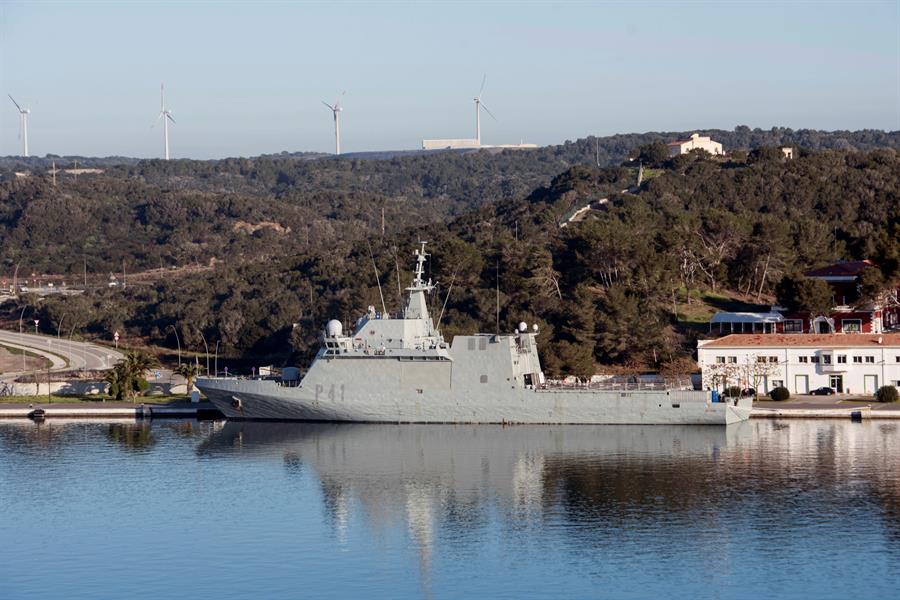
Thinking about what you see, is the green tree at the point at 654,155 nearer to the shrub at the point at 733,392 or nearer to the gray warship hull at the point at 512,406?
the shrub at the point at 733,392

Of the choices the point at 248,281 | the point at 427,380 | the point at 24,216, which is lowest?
the point at 427,380

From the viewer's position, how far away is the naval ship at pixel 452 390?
53219 mm

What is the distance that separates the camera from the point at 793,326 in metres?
64.6

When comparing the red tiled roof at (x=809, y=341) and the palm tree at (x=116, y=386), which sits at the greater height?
the red tiled roof at (x=809, y=341)

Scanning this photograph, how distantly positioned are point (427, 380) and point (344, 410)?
3.70m

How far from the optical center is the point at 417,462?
45875 millimetres

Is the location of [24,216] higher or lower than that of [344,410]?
A: higher

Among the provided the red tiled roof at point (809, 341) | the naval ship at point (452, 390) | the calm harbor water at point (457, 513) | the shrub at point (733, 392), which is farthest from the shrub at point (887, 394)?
the naval ship at point (452, 390)

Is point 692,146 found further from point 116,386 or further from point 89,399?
point 89,399

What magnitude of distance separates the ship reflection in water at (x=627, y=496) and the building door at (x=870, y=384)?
590 cm

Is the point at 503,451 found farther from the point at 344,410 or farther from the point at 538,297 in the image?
the point at 538,297

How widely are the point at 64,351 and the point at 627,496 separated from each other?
5157 cm

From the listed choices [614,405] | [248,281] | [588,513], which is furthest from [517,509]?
[248,281]

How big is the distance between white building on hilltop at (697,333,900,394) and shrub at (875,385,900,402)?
1.14 m
